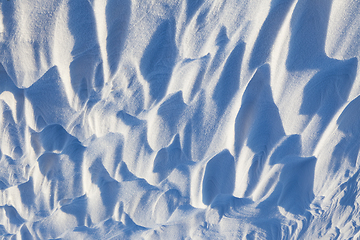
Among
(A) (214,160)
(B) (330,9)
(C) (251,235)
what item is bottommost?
(C) (251,235)

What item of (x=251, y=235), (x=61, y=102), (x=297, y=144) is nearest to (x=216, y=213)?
(x=251, y=235)

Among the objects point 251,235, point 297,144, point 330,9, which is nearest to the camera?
point 330,9

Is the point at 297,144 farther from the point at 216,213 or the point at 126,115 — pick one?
the point at 126,115

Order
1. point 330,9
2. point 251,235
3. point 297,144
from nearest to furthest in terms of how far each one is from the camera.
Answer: point 330,9
point 297,144
point 251,235

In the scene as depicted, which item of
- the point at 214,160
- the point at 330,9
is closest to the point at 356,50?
the point at 330,9

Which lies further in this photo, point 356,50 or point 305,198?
point 305,198

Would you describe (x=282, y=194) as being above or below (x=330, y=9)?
below
